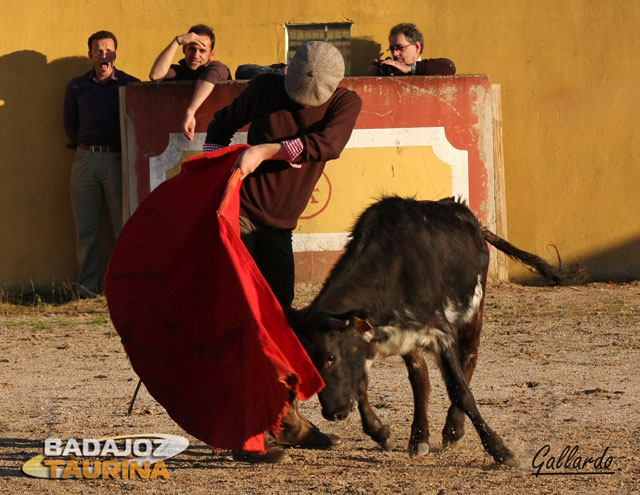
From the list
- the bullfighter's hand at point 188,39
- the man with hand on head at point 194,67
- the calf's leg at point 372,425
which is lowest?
the calf's leg at point 372,425

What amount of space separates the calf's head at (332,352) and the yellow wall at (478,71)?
6155 millimetres

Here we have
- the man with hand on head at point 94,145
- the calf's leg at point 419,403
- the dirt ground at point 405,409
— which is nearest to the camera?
the dirt ground at point 405,409

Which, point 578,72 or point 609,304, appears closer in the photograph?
point 609,304

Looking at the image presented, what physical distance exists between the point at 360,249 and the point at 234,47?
5884 mm

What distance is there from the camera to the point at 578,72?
10.8m

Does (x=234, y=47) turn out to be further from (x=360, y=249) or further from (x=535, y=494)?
(x=535, y=494)

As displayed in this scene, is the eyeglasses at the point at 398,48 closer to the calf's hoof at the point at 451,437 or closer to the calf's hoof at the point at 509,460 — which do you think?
the calf's hoof at the point at 451,437

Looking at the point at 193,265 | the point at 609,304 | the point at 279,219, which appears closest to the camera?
the point at 193,265

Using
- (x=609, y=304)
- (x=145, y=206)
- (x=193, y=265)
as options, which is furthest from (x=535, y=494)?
(x=609, y=304)

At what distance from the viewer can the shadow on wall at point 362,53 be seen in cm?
1079

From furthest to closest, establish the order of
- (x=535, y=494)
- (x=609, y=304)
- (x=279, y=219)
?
(x=609, y=304)
(x=279, y=219)
(x=535, y=494)

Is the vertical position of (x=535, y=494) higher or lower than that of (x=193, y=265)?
lower

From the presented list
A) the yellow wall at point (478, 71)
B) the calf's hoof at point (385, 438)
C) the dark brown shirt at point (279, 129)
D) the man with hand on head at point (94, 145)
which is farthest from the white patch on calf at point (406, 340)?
the yellow wall at point (478, 71)

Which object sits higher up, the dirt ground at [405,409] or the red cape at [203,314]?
the red cape at [203,314]
